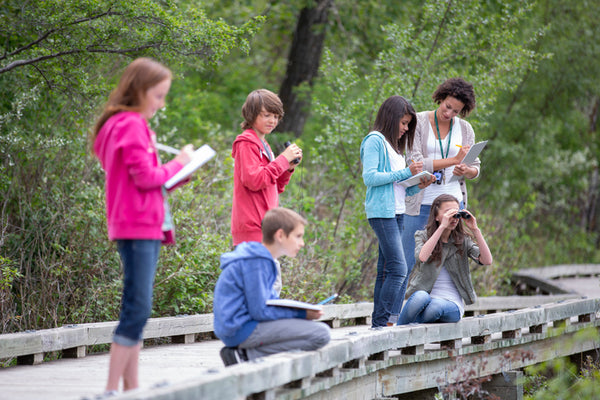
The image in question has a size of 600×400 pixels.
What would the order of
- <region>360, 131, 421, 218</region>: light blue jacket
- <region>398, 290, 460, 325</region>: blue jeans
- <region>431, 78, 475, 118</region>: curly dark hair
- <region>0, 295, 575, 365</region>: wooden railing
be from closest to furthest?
<region>0, 295, 575, 365</region>: wooden railing
<region>360, 131, 421, 218</region>: light blue jacket
<region>398, 290, 460, 325</region>: blue jeans
<region>431, 78, 475, 118</region>: curly dark hair

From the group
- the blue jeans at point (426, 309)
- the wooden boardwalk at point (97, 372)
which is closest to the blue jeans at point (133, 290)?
the wooden boardwalk at point (97, 372)

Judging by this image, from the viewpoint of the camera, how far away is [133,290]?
12.1 ft

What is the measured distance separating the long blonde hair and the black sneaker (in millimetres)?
1446

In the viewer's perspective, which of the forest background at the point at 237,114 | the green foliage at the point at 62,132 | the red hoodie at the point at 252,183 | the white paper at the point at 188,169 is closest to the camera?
the white paper at the point at 188,169

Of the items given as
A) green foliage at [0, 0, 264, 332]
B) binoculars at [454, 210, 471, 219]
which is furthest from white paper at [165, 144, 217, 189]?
green foliage at [0, 0, 264, 332]

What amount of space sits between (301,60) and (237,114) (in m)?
1.90

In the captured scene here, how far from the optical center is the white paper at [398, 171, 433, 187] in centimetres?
569

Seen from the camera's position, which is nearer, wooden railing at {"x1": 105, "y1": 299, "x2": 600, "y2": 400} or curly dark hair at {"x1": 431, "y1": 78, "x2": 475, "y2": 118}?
wooden railing at {"x1": 105, "y1": 299, "x2": 600, "y2": 400}

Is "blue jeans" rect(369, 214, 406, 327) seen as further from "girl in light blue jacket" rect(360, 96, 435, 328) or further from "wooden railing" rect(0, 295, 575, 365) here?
"wooden railing" rect(0, 295, 575, 365)

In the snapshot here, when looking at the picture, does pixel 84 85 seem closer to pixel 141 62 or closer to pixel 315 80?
pixel 141 62

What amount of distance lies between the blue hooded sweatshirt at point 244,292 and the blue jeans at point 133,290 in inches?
24.7

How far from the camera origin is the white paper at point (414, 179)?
569cm

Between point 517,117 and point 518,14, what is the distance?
5.12 meters

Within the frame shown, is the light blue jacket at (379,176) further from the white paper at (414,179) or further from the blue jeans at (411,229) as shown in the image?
the blue jeans at (411,229)
